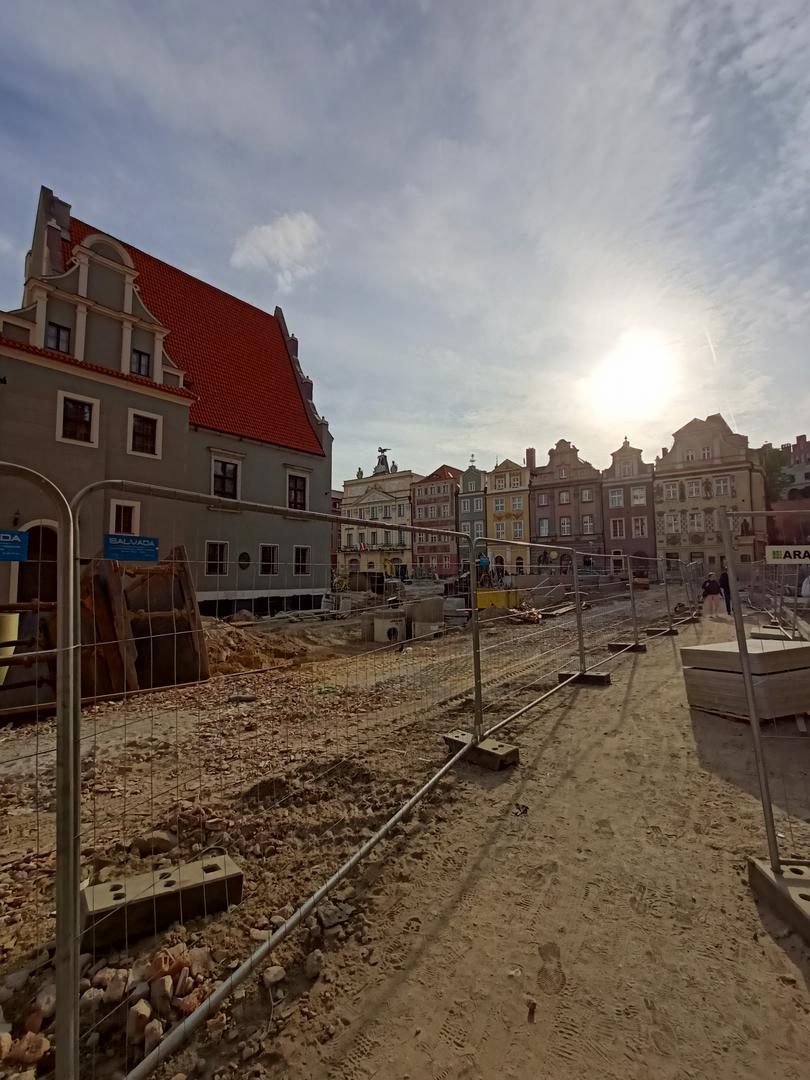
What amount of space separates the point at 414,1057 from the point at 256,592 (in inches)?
101

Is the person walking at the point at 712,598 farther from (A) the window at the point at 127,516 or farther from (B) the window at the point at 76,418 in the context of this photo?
(B) the window at the point at 76,418

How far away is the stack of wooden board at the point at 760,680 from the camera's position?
519cm

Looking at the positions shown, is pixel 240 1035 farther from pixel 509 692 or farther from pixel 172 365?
pixel 172 365

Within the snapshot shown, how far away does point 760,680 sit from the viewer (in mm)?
5184

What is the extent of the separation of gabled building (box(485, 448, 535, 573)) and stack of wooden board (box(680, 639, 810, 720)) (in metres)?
47.0

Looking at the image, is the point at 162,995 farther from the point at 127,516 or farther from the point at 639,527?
the point at 639,527

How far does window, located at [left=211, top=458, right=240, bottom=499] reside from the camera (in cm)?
2148

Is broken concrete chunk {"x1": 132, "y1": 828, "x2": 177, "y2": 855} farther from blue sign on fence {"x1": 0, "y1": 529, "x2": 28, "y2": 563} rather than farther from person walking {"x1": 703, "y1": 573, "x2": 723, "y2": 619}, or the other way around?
person walking {"x1": 703, "y1": 573, "x2": 723, "y2": 619}

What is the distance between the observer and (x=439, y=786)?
159 inches

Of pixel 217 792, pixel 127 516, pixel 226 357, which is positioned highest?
pixel 226 357

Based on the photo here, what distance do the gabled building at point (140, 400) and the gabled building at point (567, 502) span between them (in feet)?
108

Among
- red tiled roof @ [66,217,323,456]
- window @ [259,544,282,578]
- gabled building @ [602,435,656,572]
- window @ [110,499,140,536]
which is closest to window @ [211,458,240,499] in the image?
red tiled roof @ [66,217,323,456]

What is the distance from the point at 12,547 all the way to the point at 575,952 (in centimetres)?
313

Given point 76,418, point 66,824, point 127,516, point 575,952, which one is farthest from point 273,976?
point 76,418
